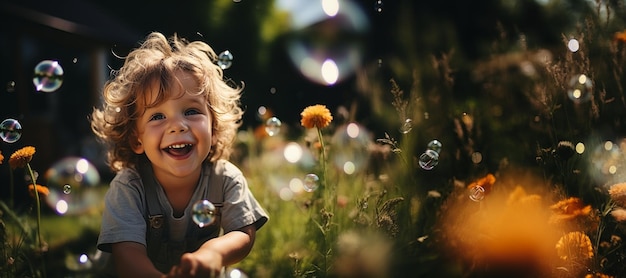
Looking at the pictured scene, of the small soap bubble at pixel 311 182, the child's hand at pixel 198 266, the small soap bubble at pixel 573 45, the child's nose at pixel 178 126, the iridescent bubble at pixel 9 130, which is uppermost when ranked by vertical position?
the small soap bubble at pixel 573 45

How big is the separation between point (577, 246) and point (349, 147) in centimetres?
119

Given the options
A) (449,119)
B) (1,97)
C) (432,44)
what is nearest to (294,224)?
(449,119)

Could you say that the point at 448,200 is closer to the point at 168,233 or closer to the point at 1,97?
the point at 168,233

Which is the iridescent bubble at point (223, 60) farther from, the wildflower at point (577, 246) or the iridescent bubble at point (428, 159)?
the wildflower at point (577, 246)

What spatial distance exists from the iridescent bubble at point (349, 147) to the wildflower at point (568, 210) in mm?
896

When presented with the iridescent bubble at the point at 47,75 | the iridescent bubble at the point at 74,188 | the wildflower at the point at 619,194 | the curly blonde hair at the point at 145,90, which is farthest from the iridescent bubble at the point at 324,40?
the wildflower at the point at 619,194

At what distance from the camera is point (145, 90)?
1949 millimetres

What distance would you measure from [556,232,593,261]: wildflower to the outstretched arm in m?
0.88

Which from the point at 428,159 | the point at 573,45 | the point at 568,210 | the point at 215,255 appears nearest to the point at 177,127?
the point at 215,255

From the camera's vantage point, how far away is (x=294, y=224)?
9.30ft

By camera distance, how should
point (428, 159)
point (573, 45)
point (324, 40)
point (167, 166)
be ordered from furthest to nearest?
point (324, 40), point (573, 45), point (428, 159), point (167, 166)

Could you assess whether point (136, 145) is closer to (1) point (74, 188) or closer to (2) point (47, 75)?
(2) point (47, 75)

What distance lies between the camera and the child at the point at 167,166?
1.88 m

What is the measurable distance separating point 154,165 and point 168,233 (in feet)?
0.68
